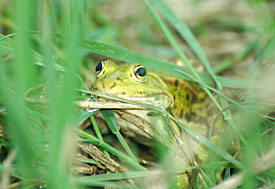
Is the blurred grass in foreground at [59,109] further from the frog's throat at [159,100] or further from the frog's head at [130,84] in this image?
the frog's throat at [159,100]

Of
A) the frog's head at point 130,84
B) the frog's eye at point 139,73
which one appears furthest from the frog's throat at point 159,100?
the frog's eye at point 139,73

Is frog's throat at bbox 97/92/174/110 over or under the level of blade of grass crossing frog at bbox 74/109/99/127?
over

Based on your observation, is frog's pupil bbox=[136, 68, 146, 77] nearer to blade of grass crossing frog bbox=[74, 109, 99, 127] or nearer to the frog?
the frog

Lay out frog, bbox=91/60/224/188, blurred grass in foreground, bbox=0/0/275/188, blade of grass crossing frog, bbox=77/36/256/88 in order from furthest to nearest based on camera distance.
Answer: blade of grass crossing frog, bbox=77/36/256/88, frog, bbox=91/60/224/188, blurred grass in foreground, bbox=0/0/275/188

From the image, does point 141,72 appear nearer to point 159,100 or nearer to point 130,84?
point 130,84

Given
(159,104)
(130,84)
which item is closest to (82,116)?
(130,84)

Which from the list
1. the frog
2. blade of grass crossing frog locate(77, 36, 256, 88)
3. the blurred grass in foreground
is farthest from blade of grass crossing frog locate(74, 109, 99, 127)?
blade of grass crossing frog locate(77, 36, 256, 88)

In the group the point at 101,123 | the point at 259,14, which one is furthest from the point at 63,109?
the point at 259,14
